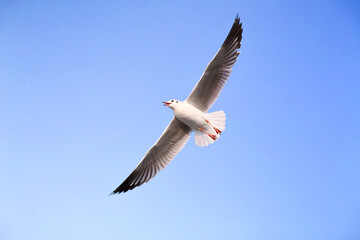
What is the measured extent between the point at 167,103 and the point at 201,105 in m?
0.69

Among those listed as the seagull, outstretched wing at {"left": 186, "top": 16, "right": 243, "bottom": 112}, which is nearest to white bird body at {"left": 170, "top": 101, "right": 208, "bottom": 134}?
the seagull

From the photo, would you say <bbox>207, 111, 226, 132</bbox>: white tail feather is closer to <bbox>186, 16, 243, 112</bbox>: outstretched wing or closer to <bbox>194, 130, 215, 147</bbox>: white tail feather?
<bbox>194, 130, 215, 147</bbox>: white tail feather

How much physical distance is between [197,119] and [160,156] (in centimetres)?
121

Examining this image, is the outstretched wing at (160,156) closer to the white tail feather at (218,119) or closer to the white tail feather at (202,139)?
the white tail feather at (202,139)

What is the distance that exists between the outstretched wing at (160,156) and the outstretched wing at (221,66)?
918mm

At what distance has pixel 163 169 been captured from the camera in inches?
290

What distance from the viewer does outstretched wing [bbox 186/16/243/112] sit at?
671 centimetres

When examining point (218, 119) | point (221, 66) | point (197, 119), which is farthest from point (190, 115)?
point (221, 66)

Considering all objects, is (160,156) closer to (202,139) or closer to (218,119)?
(202,139)

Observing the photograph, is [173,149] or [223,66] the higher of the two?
[223,66]

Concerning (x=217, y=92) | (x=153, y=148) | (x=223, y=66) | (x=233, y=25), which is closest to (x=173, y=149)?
(x=153, y=148)

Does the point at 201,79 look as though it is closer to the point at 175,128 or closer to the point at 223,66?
the point at 223,66

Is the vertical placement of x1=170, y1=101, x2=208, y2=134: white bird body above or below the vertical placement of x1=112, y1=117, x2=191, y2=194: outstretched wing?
above

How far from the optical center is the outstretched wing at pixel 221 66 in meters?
6.71
